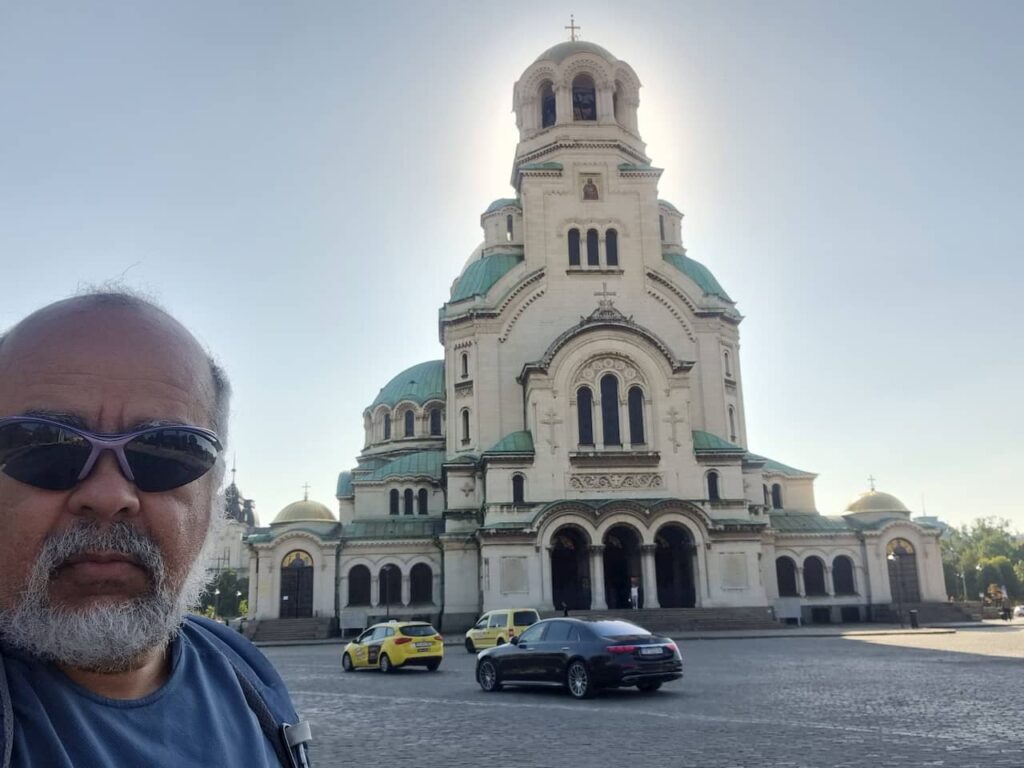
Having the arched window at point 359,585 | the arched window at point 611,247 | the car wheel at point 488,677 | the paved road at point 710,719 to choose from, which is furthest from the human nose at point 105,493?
the arched window at point 611,247

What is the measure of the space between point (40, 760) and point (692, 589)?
132 feet

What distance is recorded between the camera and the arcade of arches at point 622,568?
3834 cm

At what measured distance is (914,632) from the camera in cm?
3472

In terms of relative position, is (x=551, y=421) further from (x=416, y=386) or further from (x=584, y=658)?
(x=584, y=658)

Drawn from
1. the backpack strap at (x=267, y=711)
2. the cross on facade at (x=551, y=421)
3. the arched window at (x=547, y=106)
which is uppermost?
the arched window at (x=547, y=106)

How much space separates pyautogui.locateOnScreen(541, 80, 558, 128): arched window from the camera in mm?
49594

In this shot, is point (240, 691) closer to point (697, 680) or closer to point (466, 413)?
point (697, 680)

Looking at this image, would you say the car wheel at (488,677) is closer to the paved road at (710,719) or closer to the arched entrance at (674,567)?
the paved road at (710,719)

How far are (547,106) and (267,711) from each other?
50722mm

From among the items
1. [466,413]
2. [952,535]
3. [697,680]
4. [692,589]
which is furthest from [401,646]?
[952,535]

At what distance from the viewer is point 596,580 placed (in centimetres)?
3791

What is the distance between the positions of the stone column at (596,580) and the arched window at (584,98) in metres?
24.1

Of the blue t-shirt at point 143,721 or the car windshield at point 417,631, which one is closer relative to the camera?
the blue t-shirt at point 143,721

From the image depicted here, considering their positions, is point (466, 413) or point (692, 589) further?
point (466, 413)
